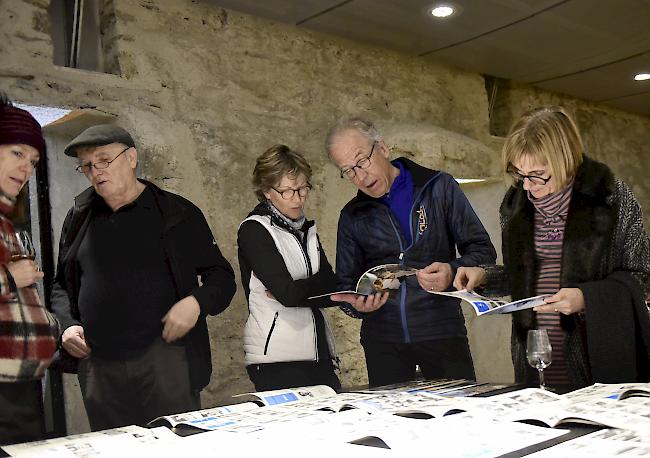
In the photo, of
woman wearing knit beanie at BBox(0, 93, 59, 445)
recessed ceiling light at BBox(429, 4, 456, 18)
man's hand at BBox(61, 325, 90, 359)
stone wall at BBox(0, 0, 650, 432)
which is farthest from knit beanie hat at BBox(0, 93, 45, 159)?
recessed ceiling light at BBox(429, 4, 456, 18)

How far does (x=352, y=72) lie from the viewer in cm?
457

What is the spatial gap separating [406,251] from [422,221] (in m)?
0.13

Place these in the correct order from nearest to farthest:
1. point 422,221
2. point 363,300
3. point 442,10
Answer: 1. point 363,300
2. point 422,221
3. point 442,10

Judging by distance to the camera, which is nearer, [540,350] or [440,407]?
[440,407]

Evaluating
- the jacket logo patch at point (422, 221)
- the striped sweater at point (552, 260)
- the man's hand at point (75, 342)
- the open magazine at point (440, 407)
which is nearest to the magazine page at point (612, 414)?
the open magazine at point (440, 407)

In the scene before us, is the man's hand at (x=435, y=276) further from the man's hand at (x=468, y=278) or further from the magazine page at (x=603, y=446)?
the magazine page at (x=603, y=446)

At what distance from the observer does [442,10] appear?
161 inches

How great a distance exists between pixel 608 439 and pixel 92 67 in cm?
318

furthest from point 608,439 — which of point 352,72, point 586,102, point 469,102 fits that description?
point 586,102

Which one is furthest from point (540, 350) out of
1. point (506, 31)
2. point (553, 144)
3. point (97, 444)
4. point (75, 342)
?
point (506, 31)

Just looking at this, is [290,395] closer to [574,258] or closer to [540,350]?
[540,350]

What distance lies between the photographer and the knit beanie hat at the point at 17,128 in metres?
2.20

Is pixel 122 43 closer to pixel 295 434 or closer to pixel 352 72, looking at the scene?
pixel 352 72

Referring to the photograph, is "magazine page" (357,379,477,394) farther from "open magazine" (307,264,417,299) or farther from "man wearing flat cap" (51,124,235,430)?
"man wearing flat cap" (51,124,235,430)
